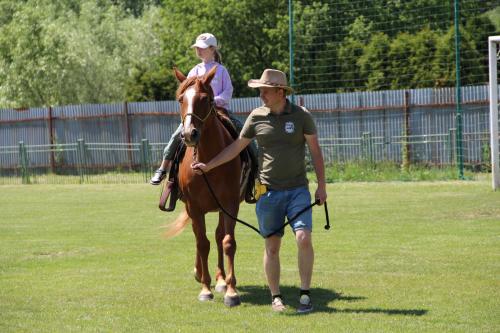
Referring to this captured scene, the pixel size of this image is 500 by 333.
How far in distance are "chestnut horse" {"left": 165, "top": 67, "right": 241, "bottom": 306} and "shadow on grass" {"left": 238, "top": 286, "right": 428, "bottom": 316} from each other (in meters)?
0.28

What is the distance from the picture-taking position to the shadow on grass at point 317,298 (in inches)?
371

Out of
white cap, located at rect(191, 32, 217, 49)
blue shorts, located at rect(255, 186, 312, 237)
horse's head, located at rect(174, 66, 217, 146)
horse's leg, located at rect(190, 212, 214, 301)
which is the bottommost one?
horse's leg, located at rect(190, 212, 214, 301)

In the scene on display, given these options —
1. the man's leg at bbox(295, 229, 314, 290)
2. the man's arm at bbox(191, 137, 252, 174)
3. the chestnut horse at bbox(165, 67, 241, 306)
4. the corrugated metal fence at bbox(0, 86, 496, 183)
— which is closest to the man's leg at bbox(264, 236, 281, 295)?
the man's leg at bbox(295, 229, 314, 290)

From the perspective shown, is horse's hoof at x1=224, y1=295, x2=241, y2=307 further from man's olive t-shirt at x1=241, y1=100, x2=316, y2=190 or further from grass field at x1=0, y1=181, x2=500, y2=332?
man's olive t-shirt at x1=241, y1=100, x2=316, y2=190

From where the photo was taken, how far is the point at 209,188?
10641mm

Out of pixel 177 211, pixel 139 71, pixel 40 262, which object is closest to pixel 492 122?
pixel 177 211

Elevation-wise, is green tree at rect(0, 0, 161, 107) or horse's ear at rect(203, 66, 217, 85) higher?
green tree at rect(0, 0, 161, 107)

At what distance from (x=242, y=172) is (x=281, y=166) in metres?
1.69

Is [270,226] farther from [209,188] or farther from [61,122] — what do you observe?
[61,122]

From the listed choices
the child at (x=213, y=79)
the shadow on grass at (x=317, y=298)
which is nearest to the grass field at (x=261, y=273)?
the shadow on grass at (x=317, y=298)

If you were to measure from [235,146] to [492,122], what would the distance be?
1363 cm

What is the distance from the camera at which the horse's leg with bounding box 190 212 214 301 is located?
34.7ft

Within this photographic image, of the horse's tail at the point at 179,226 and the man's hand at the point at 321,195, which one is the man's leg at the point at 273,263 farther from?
the horse's tail at the point at 179,226

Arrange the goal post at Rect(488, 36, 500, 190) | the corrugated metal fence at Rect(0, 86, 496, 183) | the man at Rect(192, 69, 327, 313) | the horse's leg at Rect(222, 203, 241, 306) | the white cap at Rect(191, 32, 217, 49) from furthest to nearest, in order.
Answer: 1. the corrugated metal fence at Rect(0, 86, 496, 183)
2. the goal post at Rect(488, 36, 500, 190)
3. the white cap at Rect(191, 32, 217, 49)
4. the horse's leg at Rect(222, 203, 241, 306)
5. the man at Rect(192, 69, 327, 313)
